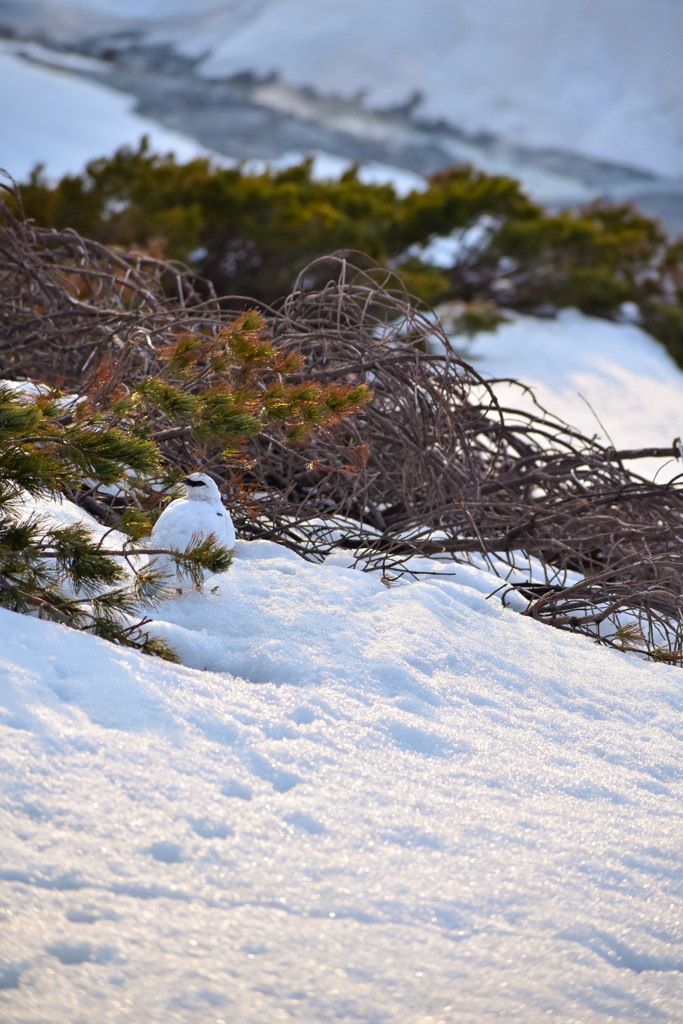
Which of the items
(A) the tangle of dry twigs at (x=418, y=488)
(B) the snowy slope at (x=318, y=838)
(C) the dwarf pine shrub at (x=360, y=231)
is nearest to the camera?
(B) the snowy slope at (x=318, y=838)

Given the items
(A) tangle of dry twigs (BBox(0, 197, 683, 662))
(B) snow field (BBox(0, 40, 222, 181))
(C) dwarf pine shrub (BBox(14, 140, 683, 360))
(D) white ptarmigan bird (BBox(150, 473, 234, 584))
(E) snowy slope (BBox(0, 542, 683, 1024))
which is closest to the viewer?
(E) snowy slope (BBox(0, 542, 683, 1024))

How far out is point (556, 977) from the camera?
3.05 ft

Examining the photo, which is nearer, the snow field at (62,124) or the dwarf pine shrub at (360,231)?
the dwarf pine shrub at (360,231)

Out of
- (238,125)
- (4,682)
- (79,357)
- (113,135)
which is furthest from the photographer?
(238,125)

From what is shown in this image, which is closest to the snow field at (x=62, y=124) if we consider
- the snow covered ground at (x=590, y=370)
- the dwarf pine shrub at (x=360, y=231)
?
the dwarf pine shrub at (x=360, y=231)

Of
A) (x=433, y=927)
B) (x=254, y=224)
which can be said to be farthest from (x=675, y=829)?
(x=254, y=224)

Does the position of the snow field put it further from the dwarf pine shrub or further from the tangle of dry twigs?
the tangle of dry twigs

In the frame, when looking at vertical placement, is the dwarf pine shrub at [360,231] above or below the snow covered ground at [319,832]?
above

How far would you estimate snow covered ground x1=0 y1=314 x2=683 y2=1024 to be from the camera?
2.80 ft

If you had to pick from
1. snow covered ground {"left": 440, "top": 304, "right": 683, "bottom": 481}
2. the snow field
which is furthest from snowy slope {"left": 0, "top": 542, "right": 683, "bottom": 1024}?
the snow field

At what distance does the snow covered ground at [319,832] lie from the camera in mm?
854

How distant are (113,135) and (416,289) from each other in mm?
7230

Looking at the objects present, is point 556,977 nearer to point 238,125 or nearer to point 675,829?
point 675,829

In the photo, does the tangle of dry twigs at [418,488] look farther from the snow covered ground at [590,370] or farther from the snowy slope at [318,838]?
the snow covered ground at [590,370]
